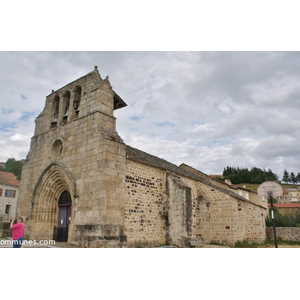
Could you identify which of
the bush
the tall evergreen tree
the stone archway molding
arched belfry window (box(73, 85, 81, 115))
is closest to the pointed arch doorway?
the stone archway molding

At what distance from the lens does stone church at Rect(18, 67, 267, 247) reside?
31.8 ft

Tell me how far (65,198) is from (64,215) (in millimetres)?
790

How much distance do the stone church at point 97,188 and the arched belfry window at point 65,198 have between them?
5 cm

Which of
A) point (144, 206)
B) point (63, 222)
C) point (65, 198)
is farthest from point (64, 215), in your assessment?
point (144, 206)

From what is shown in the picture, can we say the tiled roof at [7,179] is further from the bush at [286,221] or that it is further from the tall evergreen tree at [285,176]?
the tall evergreen tree at [285,176]

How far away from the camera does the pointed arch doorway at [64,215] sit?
38.8 ft

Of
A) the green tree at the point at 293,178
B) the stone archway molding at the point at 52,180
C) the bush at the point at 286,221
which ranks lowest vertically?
the bush at the point at 286,221

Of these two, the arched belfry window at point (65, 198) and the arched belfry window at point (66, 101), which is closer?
the arched belfry window at point (65, 198)

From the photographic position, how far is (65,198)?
1223 cm

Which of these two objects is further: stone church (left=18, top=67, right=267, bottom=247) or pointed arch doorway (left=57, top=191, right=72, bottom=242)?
pointed arch doorway (left=57, top=191, right=72, bottom=242)

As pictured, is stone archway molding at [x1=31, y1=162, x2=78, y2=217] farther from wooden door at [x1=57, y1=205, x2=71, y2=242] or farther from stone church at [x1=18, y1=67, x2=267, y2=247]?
wooden door at [x1=57, y1=205, x2=71, y2=242]

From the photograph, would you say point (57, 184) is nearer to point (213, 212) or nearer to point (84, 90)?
point (84, 90)

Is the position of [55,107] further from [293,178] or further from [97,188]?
[293,178]

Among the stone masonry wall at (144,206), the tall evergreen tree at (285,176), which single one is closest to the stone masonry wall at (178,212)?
the stone masonry wall at (144,206)
